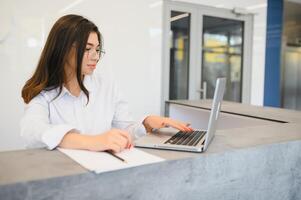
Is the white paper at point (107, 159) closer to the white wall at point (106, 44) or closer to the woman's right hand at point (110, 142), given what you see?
the woman's right hand at point (110, 142)

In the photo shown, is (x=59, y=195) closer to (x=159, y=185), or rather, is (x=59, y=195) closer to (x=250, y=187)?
(x=159, y=185)

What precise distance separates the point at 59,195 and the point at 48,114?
61 centimetres

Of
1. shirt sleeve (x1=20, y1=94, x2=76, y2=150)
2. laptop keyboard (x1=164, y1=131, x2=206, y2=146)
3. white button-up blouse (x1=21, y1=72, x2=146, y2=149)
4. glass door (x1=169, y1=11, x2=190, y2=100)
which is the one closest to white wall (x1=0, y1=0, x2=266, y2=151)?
glass door (x1=169, y1=11, x2=190, y2=100)

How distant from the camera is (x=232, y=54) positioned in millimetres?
4438

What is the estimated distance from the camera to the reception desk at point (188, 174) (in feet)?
2.48

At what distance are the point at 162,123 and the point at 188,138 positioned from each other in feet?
0.54

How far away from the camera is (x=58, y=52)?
1.29m

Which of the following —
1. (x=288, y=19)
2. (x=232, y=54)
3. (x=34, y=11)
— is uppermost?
(x=288, y=19)

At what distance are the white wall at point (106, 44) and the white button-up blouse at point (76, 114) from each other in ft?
5.22

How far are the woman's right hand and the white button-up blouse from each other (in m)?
0.10

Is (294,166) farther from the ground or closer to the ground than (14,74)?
closer to the ground

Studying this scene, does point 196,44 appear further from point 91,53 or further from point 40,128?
point 40,128

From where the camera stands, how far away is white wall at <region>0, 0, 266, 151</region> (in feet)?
9.20

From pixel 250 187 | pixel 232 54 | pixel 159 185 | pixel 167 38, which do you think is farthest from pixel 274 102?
pixel 159 185
